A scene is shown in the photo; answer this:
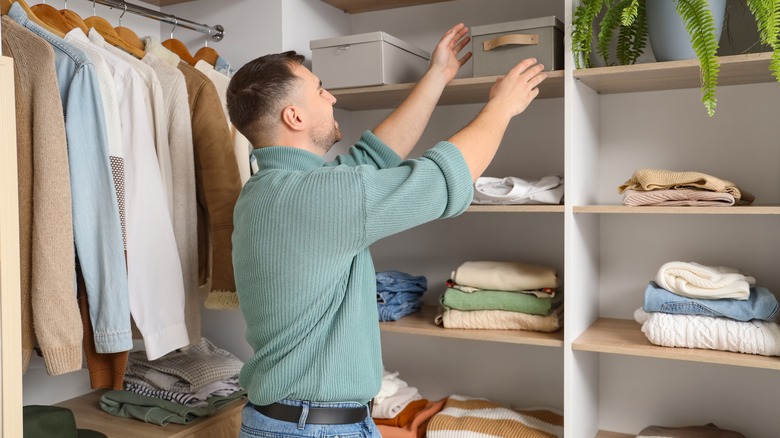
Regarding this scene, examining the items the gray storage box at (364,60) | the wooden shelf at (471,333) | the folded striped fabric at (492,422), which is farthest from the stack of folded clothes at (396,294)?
the gray storage box at (364,60)

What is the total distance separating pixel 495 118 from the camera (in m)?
1.62

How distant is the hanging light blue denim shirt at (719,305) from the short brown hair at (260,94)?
1.10m

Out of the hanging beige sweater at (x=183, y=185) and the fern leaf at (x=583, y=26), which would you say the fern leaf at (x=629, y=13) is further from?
the hanging beige sweater at (x=183, y=185)

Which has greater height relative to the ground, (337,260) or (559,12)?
(559,12)

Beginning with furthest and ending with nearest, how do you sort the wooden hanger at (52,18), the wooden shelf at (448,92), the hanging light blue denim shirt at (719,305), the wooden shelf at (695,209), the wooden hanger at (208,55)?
the wooden hanger at (208,55)
the wooden shelf at (448,92)
the wooden hanger at (52,18)
the hanging light blue denim shirt at (719,305)
the wooden shelf at (695,209)

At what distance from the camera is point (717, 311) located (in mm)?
1892

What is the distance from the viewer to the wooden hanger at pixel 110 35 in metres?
2.10

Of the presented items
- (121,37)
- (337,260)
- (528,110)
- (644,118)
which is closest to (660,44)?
(644,118)

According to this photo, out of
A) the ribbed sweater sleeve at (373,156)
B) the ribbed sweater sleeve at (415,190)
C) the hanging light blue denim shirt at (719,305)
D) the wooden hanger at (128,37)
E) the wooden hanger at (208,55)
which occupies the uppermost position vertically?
the wooden hanger at (128,37)

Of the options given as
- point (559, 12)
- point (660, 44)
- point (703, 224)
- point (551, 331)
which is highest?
point (559, 12)

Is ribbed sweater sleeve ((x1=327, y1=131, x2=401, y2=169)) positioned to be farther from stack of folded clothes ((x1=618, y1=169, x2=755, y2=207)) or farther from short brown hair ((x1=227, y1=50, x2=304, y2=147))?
stack of folded clothes ((x1=618, y1=169, x2=755, y2=207))

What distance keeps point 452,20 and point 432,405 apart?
1319mm

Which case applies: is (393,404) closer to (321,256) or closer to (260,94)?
(321,256)

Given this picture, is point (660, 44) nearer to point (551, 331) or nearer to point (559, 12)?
point (559, 12)
